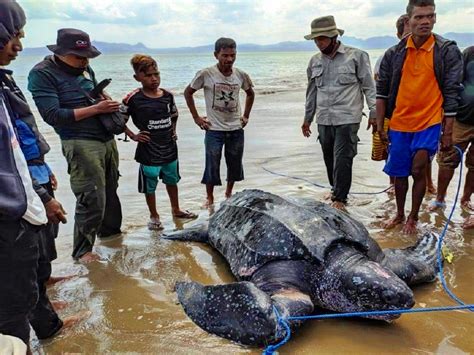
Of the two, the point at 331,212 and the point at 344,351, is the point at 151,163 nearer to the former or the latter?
the point at 331,212

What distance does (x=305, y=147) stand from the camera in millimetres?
7438

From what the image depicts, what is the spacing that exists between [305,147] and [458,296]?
16.0 ft

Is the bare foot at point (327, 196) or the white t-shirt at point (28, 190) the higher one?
the white t-shirt at point (28, 190)

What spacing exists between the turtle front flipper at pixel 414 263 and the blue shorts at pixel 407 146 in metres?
0.85

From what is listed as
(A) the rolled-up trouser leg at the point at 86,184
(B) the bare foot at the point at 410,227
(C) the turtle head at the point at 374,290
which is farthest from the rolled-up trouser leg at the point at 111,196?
(B) the bare foot at the point at 410,227

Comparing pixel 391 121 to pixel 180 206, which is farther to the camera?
pixel 180 206

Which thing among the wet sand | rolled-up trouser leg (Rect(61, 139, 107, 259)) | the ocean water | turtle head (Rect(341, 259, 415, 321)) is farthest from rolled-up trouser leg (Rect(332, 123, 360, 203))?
the ocean water

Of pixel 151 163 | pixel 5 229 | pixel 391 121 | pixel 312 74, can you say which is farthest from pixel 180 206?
pixel 5 229

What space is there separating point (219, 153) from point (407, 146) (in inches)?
76.7

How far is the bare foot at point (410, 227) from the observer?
3.81 meters

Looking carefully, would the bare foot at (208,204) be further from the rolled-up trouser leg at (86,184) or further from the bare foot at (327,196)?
the rolled-up trouser leg at (86,184)

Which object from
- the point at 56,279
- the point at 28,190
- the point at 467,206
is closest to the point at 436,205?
the point at 467,206

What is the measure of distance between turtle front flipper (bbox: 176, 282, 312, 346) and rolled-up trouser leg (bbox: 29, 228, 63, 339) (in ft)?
2.37

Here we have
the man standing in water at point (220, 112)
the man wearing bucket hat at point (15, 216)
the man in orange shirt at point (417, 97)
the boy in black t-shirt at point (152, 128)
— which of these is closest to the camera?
the man wearing bucket hat at point (15, 216)
